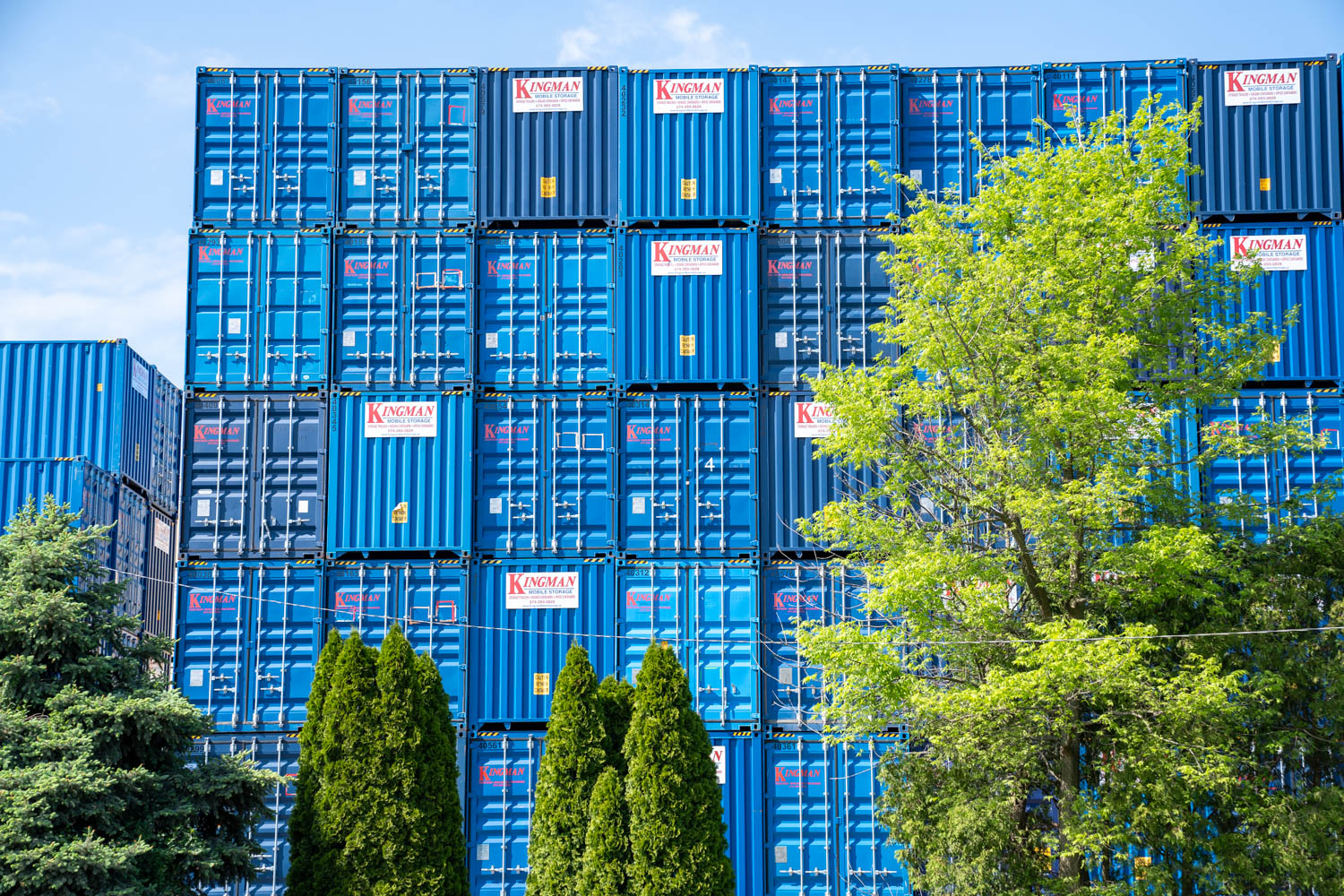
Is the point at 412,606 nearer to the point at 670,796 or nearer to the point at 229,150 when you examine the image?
the point at 670,796

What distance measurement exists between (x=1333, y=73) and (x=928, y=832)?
13610mm

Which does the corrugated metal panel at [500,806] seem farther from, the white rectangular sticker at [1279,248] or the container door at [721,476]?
the white rectangular sticker at [1279,248]

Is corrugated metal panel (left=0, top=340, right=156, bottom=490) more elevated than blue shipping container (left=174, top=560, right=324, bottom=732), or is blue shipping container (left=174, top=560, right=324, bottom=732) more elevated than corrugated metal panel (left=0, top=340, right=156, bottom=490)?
corrugated metal panel (left=0, top=340, right=156, bottom=490)

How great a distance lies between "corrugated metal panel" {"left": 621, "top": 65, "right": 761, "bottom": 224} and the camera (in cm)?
2075

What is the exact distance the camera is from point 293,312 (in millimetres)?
20438

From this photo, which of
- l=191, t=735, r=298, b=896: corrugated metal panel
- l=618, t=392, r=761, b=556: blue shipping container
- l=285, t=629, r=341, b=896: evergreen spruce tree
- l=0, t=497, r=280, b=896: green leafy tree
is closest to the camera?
l=0, t=497, r=280, b=896: green leafy tree

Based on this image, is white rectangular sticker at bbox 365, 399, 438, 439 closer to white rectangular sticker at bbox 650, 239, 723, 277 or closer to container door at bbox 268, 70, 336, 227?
container door at bbox 268, 70, 336, 227

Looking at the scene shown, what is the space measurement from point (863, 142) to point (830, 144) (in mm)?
501

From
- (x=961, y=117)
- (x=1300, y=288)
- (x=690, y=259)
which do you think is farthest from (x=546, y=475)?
(x=1300, y=288)

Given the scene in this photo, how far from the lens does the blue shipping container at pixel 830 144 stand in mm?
20750

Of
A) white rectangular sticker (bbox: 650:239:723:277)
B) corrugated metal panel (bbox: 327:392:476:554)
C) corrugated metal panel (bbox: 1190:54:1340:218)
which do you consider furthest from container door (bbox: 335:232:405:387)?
corrugated metal panel (bbox: 1190:54:1340:218)

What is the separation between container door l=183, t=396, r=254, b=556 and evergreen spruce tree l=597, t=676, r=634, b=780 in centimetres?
644

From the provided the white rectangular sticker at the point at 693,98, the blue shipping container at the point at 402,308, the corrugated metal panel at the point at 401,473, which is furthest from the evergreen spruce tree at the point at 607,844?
the white rectangular sticker at the point at 693,98

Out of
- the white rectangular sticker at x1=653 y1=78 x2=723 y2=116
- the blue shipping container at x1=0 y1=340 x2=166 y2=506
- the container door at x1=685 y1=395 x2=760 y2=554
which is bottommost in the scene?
the container door at x1=685 y1=395 x2=760 y2=554
